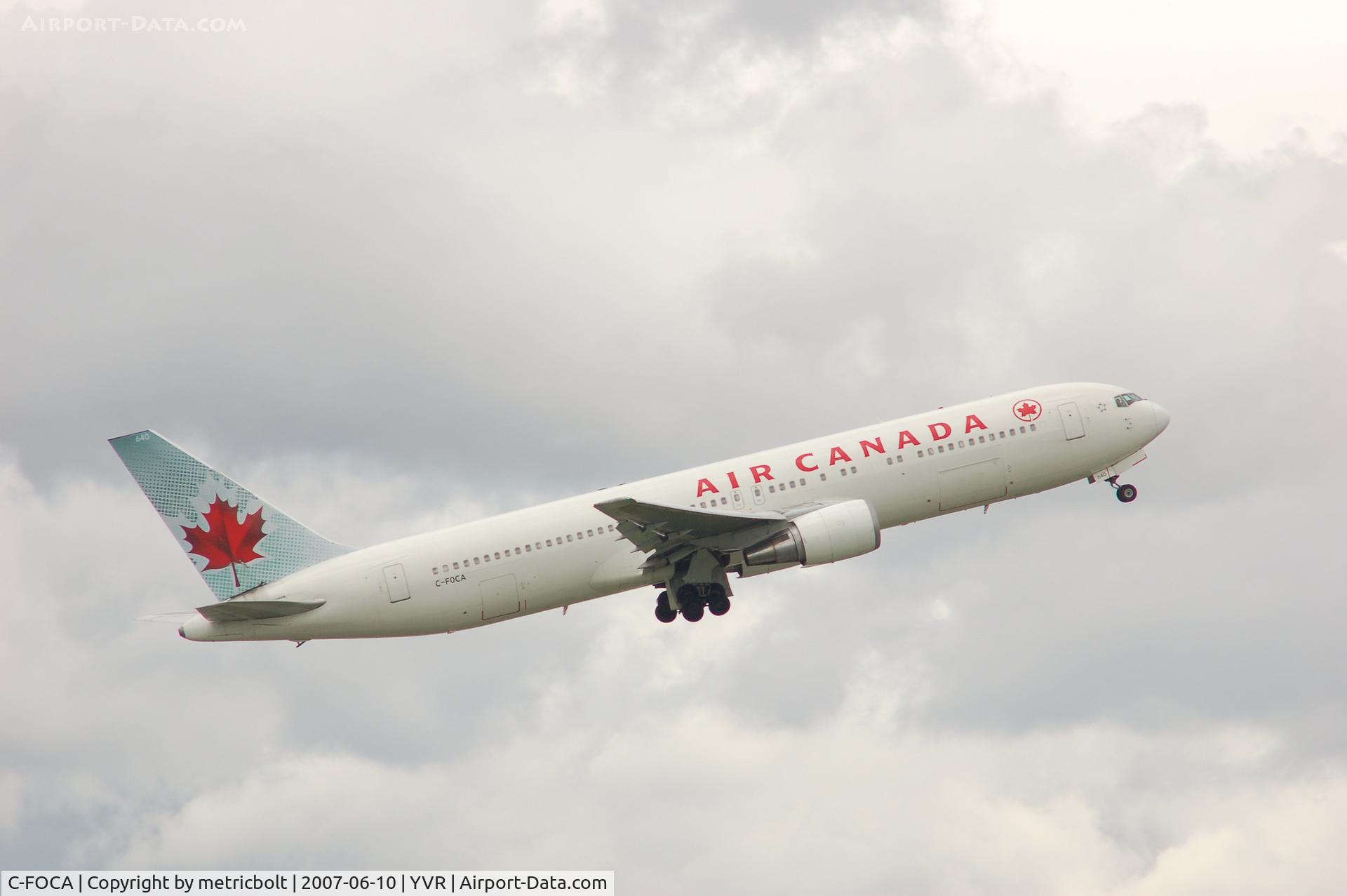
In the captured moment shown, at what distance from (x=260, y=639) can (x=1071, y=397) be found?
32307 millimetres

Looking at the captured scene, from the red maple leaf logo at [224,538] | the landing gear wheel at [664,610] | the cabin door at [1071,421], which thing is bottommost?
the landing gear wheel at [664,610]

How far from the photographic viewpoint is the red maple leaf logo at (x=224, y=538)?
50812mm

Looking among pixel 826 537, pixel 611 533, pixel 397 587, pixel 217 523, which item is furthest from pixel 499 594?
pixel 826 537

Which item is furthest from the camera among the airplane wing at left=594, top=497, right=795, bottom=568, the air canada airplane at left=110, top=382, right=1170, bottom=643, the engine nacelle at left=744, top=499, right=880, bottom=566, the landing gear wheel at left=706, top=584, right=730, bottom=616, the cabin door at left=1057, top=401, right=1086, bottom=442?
the cabin door at left=1057, top=401, right=1086, bottom=442

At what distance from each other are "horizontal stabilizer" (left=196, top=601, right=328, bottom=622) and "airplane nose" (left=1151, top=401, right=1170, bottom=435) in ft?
109

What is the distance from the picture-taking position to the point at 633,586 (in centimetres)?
4991

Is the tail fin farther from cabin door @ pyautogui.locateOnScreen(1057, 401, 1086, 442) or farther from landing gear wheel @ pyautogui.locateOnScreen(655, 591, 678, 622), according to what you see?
cabin door @ pyautogui.locateOnScreen(1057, 401, 1086, 442)

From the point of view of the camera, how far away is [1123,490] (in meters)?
53.7

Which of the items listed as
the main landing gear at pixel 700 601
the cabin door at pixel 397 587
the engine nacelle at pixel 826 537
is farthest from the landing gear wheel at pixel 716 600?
the cabin door at pixel 397 587

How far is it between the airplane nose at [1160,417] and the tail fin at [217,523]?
3240 centimetres

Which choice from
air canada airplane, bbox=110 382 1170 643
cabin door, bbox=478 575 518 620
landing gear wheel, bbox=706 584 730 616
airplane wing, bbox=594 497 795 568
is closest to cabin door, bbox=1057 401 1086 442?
air canada airplane, bbox=110 382 1170 643

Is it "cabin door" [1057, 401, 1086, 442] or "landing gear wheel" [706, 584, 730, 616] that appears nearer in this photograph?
"landing gear wheel" [706, 584, 730, 616]

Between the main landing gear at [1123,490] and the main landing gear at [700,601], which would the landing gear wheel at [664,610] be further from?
the main landing gear at [1123,490]

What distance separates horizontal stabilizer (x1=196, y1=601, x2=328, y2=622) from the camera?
158ft
